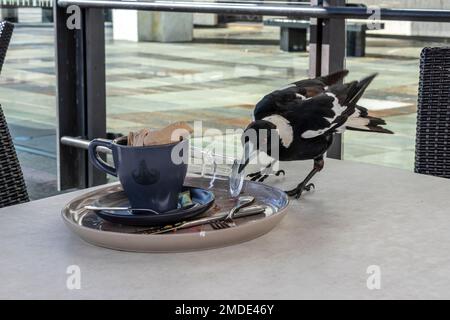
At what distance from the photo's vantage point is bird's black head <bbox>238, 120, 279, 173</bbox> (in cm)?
115

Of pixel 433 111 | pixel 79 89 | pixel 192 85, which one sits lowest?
pixel 192 85

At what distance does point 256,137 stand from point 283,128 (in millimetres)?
42

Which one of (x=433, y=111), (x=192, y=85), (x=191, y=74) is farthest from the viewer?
(x=191, y=74)

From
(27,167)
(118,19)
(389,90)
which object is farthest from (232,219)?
(27,167)

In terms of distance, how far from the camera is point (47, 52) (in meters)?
4.46

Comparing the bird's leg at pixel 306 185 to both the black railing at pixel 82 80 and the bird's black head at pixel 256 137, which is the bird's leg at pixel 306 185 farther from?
Answer: the black railing at pixel 82 80

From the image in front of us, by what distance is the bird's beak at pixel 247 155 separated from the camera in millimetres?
1147

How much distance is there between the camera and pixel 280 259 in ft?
3.06

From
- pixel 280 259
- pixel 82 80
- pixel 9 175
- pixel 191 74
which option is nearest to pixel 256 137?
pixel 280 259

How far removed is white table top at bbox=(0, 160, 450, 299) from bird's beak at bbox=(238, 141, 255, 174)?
0.30 feet

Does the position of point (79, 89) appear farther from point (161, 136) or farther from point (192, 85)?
point (161, 136)

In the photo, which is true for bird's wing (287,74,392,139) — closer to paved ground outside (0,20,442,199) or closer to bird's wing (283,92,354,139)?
bird's wing (283,92,354,139)

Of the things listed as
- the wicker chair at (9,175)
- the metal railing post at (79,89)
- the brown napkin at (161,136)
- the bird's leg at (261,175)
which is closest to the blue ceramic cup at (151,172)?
the brown napkin at (161,136)

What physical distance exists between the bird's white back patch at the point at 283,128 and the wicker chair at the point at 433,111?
0.59 metres
